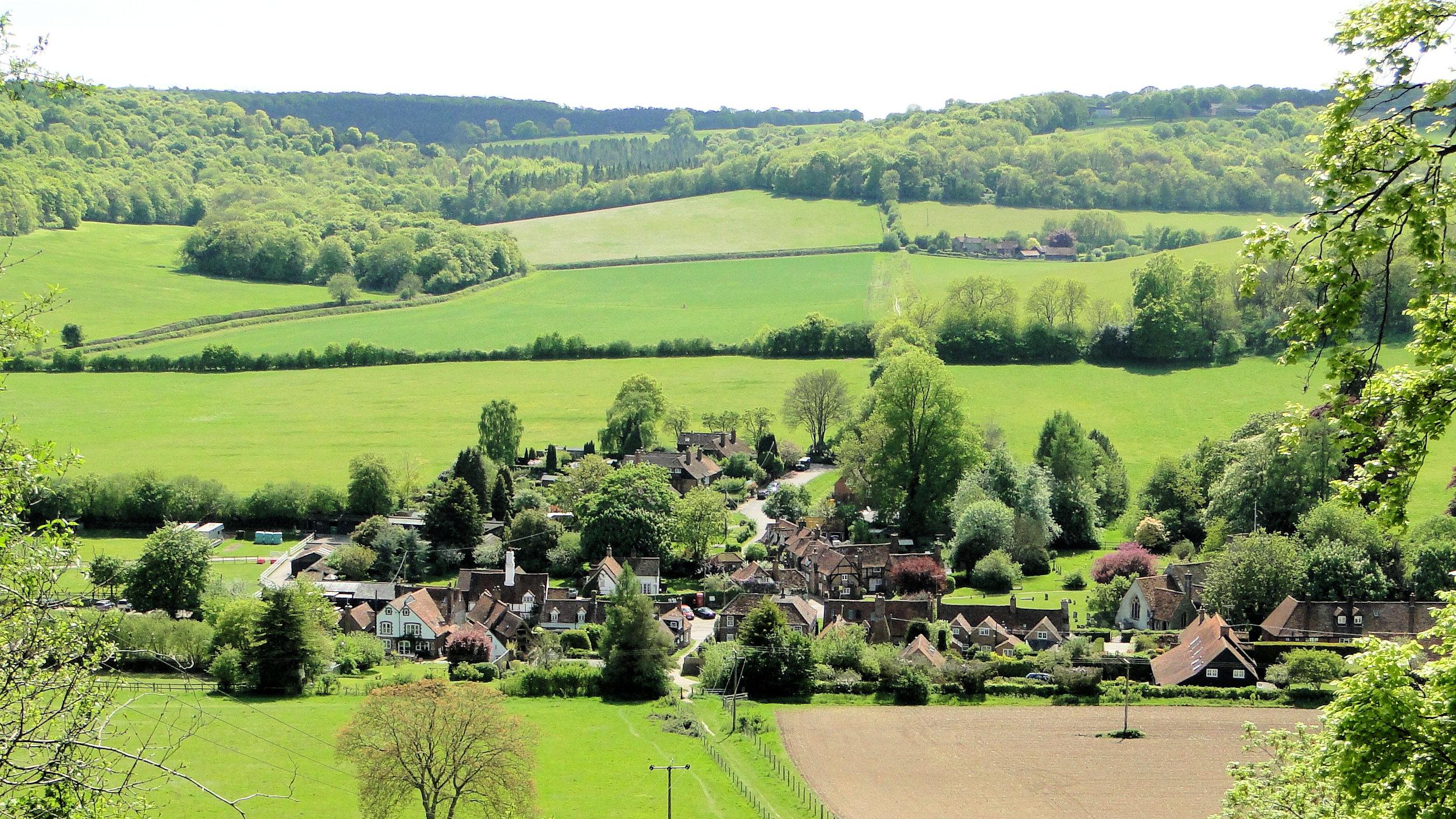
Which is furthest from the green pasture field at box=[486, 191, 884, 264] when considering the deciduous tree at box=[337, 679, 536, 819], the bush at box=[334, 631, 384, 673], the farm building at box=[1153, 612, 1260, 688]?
the deciduous tree at box=[337, 679, 536, 819]

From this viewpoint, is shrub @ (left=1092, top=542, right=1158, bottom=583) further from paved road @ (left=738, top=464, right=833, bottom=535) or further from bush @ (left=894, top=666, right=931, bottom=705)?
paved road @ (left=738, top=464, right=833, bottom=535)

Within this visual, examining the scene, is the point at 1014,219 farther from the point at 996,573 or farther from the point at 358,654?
the point at 358,654

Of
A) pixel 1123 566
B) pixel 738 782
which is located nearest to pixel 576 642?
pixel 738 782

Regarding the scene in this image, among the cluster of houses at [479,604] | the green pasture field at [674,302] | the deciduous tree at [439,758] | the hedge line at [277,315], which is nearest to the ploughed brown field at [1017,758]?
the deciduous tree at [439,758]

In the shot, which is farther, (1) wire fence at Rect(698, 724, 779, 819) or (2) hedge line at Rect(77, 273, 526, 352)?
(2) hedge line at Rect(77, 273, 526, 352)

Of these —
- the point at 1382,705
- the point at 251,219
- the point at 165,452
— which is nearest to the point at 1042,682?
the point at 1382,705
